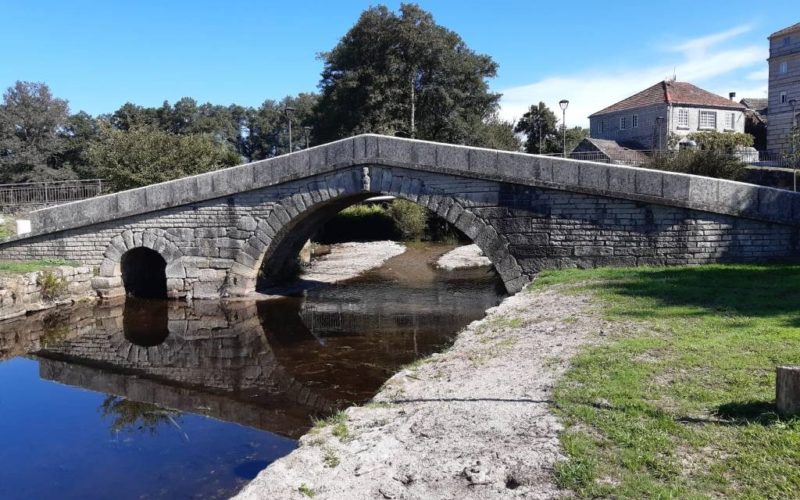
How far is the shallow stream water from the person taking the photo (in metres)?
5.81

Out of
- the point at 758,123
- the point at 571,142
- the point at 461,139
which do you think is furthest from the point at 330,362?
the point at 571,142

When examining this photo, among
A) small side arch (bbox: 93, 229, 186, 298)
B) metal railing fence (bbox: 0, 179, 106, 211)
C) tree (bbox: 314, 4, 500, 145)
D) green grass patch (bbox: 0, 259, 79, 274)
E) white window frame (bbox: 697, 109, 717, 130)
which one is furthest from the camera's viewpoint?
white window frame (bbox: 697, 109, 717, 130)

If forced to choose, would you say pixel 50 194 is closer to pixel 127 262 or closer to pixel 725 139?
pixel 127 262

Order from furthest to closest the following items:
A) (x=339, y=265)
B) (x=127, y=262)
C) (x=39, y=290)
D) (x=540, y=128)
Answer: (x=540, y=128)
(x=339, y=265)
(x=127, y=262)
(x=39, y=290)

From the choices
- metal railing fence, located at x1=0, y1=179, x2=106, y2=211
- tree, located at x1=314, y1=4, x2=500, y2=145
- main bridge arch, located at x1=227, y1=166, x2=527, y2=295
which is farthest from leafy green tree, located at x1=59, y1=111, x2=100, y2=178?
main bridge arch, located at x1=227, y1=166, x2=527, y2=295

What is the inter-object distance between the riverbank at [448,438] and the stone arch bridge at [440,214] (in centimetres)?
486

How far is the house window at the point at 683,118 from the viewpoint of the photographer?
121 feet

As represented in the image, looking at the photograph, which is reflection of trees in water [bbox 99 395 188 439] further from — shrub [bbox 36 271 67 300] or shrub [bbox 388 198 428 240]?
shrub [bbox 388 198 428 240]

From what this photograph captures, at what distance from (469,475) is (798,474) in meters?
1.78

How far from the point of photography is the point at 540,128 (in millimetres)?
49094

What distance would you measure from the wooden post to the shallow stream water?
4215 mm

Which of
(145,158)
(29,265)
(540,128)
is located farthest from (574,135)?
(29,265)

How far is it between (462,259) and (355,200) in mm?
7037

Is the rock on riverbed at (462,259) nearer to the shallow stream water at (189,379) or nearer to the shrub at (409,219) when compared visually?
the shrub at (409,219)
